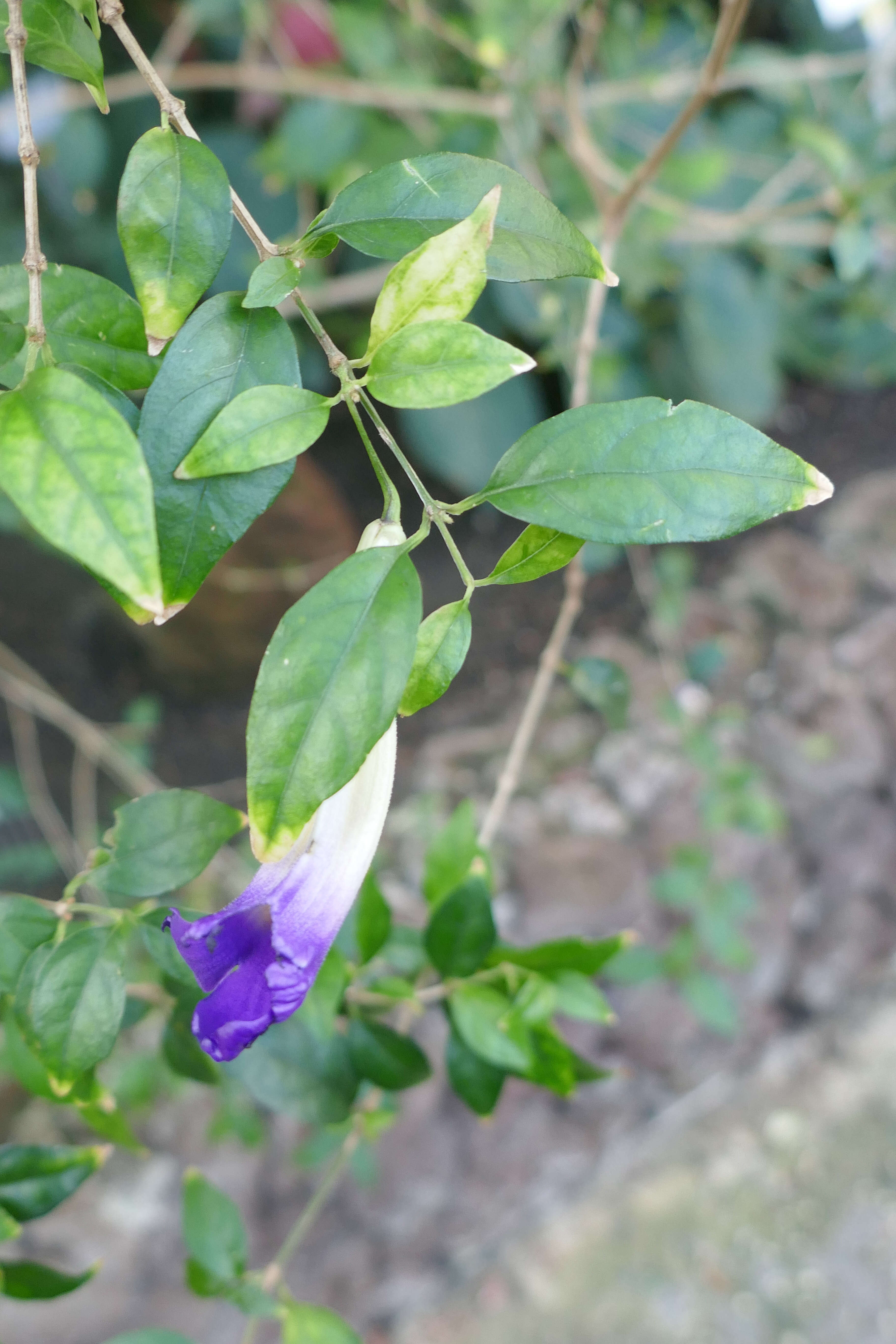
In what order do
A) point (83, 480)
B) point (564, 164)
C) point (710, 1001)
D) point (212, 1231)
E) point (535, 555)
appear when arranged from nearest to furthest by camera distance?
point (83, 480) → point (535, 555) → point (212, 1231) → point (710, 1001) → point (564, 164)

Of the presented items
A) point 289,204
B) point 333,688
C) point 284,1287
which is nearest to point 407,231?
point 333,688

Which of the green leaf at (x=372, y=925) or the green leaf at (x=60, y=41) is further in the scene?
the green leaf at (x=372, y=925)

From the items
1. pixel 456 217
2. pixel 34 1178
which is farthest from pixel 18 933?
pixel 456 217

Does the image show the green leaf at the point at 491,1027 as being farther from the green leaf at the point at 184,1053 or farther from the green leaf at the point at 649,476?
the green leaf at the point at 649,476

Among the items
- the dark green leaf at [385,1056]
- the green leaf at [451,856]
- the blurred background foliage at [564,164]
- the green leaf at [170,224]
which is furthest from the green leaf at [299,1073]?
the blurred background foliage at [564,164]

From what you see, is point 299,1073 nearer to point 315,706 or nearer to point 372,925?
point 372,925

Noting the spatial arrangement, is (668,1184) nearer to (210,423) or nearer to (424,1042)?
(424,1042)
